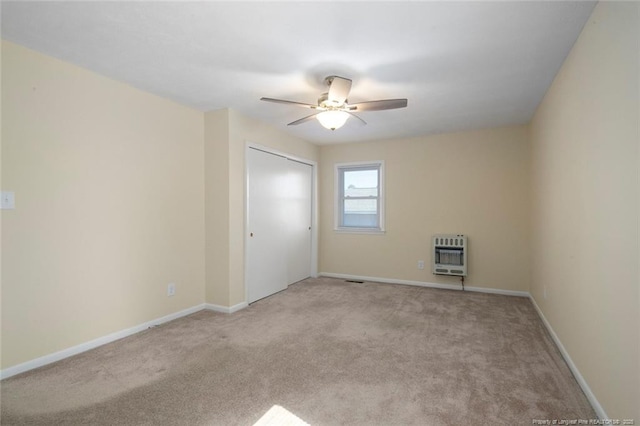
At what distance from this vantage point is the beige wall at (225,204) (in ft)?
11.6

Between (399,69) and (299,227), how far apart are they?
3.07 m

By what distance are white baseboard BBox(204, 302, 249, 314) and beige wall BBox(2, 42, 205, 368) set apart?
237 millimetres

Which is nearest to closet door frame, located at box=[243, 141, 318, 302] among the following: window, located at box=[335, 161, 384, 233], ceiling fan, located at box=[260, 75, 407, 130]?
window, located at box=[335, 161, 384, 233]

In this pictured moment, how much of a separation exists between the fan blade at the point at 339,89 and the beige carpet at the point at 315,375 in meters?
2.14

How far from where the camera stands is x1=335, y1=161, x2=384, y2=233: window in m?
5.14

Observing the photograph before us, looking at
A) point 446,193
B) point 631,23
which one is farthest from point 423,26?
point 446,193

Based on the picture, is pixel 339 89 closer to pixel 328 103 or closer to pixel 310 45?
pixel 328 103

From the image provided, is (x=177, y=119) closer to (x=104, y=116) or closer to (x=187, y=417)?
(x=104, y=116)

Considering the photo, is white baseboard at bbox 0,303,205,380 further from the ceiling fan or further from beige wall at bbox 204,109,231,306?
the ceiling fan

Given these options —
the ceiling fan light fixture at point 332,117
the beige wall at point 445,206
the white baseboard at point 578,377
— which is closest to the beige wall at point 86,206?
the ceiling fan light fixture at point 332,117

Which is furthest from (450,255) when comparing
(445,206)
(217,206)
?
(217,206)

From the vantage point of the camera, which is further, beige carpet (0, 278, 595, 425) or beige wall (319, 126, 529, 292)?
beige wall (319, 126, 529, 292)

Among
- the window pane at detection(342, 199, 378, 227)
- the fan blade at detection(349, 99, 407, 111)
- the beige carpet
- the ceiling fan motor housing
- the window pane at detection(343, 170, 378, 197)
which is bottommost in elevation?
the beige carpet

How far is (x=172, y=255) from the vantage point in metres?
3.34
